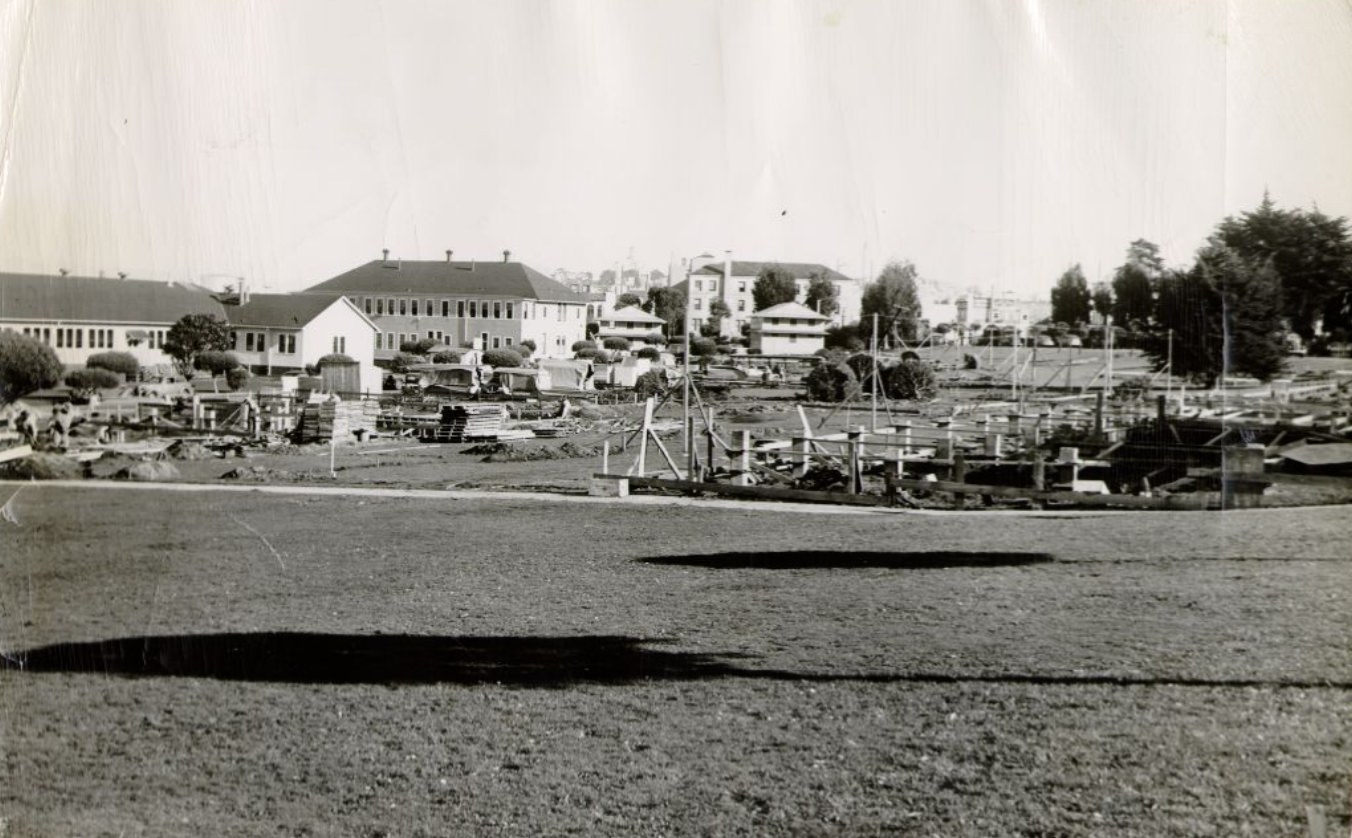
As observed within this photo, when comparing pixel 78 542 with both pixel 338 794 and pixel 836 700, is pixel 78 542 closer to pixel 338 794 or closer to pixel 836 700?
pixel 338 794

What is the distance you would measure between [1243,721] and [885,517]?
2052 millimetres

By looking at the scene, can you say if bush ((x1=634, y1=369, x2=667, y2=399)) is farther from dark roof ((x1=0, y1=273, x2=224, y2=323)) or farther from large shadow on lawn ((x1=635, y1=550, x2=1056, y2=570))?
dark roof ((x1=0, y1=273, x2=224, y2=323))

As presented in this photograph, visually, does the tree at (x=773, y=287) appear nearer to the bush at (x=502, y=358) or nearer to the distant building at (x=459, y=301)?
the distant building at (x=459, y=301)

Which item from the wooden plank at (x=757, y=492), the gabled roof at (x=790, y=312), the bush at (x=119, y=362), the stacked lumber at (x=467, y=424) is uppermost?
the gabled roof at (x=790, y=312)

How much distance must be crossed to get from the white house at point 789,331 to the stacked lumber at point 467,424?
154 centimetres

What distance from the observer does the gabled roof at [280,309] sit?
481 centimetres

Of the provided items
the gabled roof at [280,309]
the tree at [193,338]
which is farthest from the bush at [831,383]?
the tree at [193,338]

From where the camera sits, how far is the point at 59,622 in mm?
4668

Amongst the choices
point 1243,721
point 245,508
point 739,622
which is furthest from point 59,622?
point 1243,721

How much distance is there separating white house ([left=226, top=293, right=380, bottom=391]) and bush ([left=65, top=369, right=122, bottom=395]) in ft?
1.90

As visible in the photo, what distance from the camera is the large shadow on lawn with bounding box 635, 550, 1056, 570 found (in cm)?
504

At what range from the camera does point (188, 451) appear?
548 cm

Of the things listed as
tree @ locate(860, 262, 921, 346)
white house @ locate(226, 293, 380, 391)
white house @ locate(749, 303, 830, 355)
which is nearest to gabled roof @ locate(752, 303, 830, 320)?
white house @ locate(749, 303, 830, 355)

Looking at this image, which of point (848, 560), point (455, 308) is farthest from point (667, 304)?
point (848, 560)
